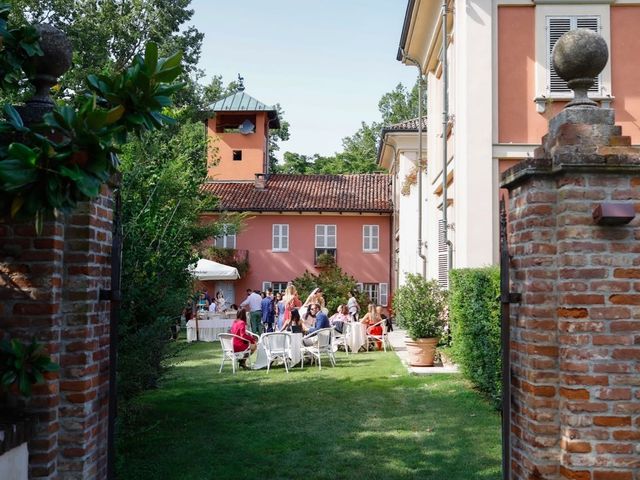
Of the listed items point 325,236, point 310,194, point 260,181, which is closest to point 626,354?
point 325,236

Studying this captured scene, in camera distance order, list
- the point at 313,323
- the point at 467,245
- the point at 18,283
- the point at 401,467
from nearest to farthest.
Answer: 1. the point at 18,283
2. the point at 401,467
3. the point at 467,245
4. the point at 313,323

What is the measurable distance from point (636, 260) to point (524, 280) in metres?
0.60

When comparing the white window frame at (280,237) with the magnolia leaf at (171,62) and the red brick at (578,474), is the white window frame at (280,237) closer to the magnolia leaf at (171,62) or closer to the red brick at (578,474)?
the red brick at (578,474)

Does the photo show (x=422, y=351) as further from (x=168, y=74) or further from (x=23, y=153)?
(x=23, y=153)

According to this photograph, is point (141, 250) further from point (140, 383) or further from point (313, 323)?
point (313, 323)

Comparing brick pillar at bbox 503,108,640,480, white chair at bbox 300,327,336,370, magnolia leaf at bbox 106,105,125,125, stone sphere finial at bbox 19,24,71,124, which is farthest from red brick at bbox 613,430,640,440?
white chair at bbox 300,327,336,370

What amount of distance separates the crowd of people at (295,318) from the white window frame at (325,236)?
41.1 ft

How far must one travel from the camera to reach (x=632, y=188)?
3.56m

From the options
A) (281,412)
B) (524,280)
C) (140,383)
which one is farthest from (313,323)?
(524,280)

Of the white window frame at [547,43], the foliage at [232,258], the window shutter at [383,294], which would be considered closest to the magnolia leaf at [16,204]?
the white window frame at [547,43]

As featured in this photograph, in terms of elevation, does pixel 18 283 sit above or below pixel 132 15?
below

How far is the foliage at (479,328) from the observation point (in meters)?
8.51

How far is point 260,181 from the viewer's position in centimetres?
3547

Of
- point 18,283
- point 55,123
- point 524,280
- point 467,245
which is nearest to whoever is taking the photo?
point 55,123
